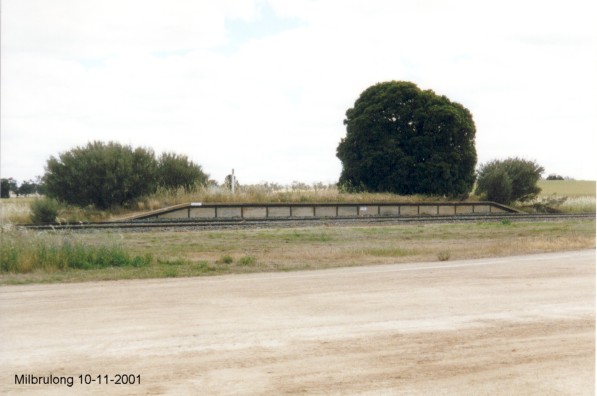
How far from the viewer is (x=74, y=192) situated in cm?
3250

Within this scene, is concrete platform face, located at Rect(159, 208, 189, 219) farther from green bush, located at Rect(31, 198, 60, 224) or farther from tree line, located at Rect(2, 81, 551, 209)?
tree line, located at Rect(2, 81, 551, 209)

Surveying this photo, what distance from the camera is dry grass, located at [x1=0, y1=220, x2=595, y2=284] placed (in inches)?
609

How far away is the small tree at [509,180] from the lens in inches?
1857

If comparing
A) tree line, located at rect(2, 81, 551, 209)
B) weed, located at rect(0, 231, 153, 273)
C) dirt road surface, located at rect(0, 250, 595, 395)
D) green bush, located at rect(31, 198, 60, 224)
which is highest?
tree line, located at rect(2, 81, 551, 209)

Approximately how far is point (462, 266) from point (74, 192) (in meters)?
21.1

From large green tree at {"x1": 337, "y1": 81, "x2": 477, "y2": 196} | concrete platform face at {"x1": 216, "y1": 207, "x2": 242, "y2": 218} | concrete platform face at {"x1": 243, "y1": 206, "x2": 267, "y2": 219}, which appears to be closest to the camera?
concrete platform face at {"x1": 216, "y1": 207, "x2": 242, "y2": 218}

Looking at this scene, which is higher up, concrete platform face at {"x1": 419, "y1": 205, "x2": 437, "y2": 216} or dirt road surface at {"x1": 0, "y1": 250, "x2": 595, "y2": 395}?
concrete platform face at {"x1": 419, "y1": 205, "x2": 437, "y2": 216}

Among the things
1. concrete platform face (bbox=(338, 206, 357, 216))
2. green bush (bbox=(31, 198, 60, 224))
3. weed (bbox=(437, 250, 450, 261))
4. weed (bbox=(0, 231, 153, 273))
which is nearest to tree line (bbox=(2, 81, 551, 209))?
concrete platform face (bbox=(338, 206, 357, 216))

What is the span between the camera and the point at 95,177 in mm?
32312

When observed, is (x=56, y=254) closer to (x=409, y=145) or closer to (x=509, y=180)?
(x=409, y=145)

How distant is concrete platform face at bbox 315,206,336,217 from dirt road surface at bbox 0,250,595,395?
Result: 2120 centimetres

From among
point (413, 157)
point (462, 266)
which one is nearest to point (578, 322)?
point (462, 266)

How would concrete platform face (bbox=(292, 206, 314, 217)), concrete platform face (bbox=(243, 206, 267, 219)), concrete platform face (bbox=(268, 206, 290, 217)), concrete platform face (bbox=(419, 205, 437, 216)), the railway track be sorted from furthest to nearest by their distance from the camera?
1. concrete platform face (bbox=(419, 205, 437, 216))
2. concrete platform face (bbox=(292, 206, 314, 217))
3. concrete platform face (bbox=(268, 206, 290, 217))
4. concrete platform face (bbox=(243, 206, 267, 219))
5. the railway track

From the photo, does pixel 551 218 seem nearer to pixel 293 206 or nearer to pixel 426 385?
pixel 293 206
